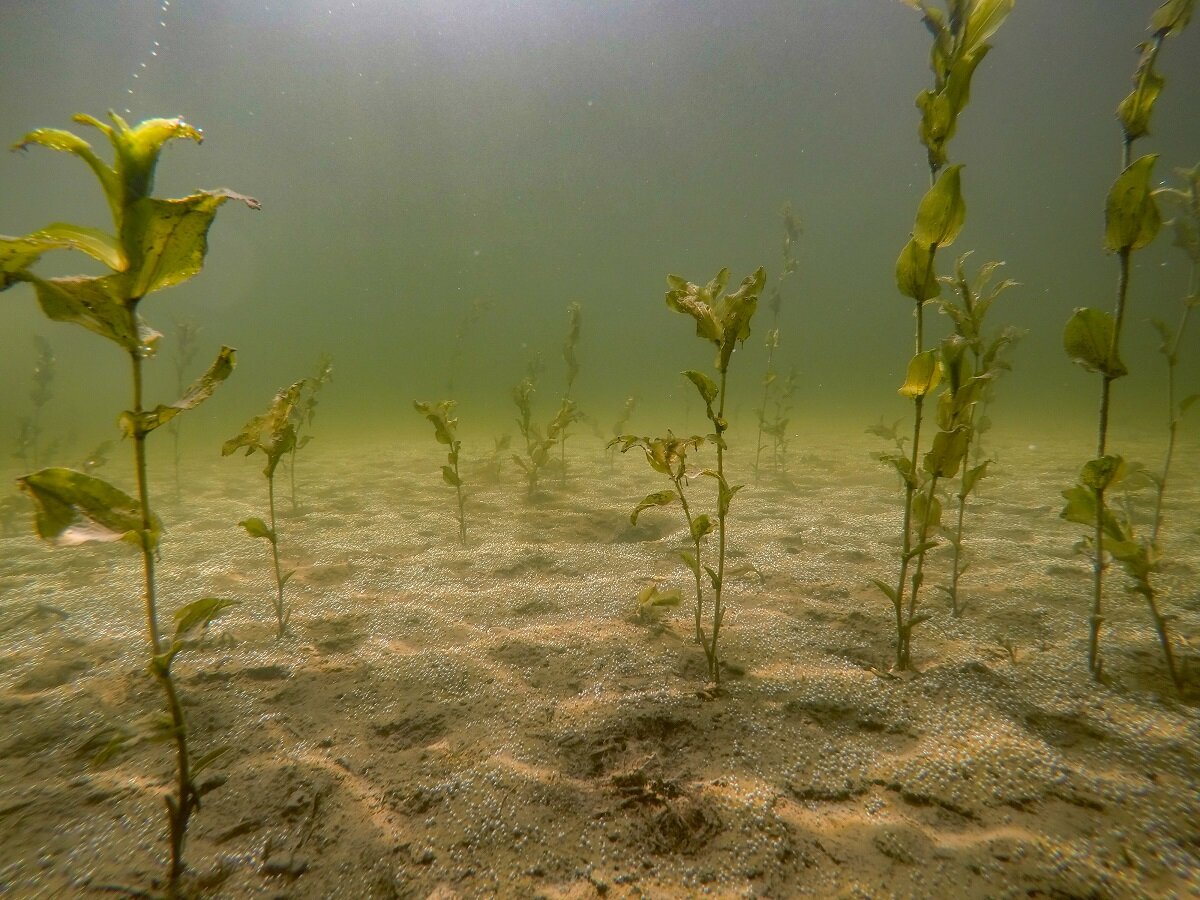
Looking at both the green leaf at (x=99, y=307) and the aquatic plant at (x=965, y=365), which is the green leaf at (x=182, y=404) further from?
the aquatic plant at (x=965, y=365)

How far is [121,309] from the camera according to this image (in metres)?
1.37

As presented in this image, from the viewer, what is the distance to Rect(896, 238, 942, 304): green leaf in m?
2.13

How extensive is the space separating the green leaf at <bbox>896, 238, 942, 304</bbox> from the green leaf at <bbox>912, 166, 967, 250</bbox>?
30 millimetres

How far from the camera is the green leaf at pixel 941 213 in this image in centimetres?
198

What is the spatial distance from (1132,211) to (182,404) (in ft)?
11.8

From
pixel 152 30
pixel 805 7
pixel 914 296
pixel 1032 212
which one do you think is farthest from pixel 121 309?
pixel 1032 212

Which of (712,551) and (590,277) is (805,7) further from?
(590,277)

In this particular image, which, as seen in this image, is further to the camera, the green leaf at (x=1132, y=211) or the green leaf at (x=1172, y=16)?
the green leaf at (x=1172, y=16)

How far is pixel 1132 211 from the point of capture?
6.59ft

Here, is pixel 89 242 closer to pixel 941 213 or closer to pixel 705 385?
pixel 705 385

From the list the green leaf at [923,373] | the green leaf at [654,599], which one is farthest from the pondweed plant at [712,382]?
the green leaf at [923,373]

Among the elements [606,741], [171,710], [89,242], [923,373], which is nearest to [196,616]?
[171,710]

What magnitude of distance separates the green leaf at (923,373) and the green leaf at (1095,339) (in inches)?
18.1

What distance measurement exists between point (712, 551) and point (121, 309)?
12.7 ft
